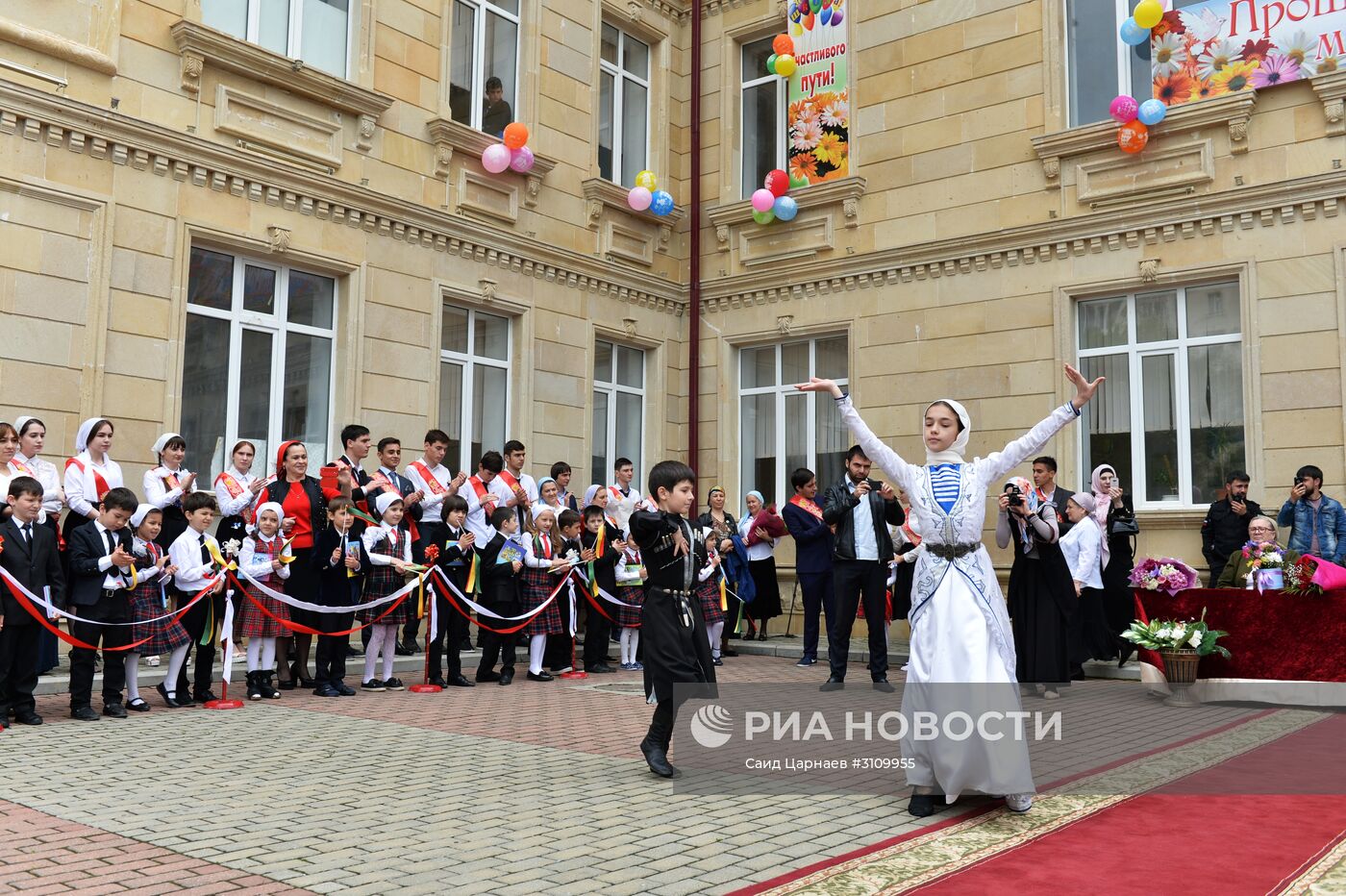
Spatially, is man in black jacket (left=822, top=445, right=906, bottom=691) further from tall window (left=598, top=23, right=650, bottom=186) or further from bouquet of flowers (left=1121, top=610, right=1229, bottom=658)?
tall window (left=598, top=23, right=650, bottom=186)

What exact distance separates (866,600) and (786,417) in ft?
21.8

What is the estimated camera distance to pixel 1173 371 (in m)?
13.1

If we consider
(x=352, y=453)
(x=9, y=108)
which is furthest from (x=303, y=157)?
(x=352, y=453)

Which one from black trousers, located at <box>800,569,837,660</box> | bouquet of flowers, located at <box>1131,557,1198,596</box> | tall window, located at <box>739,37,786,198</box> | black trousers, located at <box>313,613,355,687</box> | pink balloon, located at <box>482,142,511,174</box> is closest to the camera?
black trousers, located at <box>313,613,355,687</box>

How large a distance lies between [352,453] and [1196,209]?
9748 mm

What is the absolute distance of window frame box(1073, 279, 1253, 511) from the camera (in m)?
12.8

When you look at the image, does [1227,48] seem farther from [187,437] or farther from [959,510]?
[187,437]

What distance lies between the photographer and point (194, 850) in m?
4.57

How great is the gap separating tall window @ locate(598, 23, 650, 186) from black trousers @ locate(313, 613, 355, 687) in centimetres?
892

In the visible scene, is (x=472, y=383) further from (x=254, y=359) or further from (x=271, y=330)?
(x=254, y=359)

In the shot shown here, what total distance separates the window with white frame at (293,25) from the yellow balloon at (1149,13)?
9328 mm

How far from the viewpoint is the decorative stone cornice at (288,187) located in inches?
411

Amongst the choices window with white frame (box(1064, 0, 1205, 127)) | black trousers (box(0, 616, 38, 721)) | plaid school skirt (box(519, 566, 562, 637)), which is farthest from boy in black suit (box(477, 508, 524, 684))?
window with white frame (box(1064, 0, 1205, 127))

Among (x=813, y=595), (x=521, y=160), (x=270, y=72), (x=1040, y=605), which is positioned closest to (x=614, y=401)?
(x=521, y=160)
